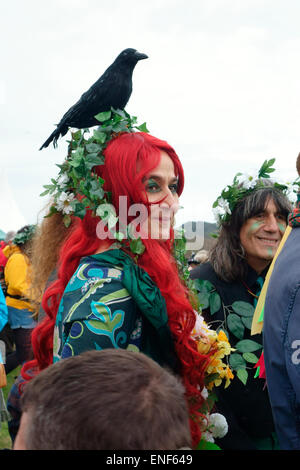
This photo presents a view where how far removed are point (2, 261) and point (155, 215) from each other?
5070mm

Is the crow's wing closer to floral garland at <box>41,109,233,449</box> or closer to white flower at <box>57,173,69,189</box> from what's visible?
floral garland at <box>41,109,233,449</box>

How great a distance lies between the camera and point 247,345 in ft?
7.78

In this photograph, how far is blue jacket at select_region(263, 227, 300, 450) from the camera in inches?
57.7

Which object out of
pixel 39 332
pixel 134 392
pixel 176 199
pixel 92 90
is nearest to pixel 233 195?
pixel 176 199

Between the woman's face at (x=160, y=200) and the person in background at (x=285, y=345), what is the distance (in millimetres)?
438

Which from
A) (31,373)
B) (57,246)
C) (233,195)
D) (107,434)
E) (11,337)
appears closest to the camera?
(107,434)

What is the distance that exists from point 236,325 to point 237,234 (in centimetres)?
66

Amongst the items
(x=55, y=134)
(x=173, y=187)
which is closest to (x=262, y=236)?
(x=173, y=187)

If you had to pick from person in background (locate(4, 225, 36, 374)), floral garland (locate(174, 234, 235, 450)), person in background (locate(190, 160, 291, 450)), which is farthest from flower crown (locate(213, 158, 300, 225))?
person in background (locate(4, 225, 36, 374))

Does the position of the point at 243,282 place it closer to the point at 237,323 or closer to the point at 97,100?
the point at 237,323

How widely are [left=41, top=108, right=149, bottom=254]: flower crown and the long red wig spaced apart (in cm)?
4

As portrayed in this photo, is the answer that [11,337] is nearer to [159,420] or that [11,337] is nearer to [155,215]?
[155,215]

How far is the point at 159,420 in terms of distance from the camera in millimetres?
806

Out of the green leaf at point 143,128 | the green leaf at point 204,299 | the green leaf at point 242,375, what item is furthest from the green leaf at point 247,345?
the green leaf at point 143,128
